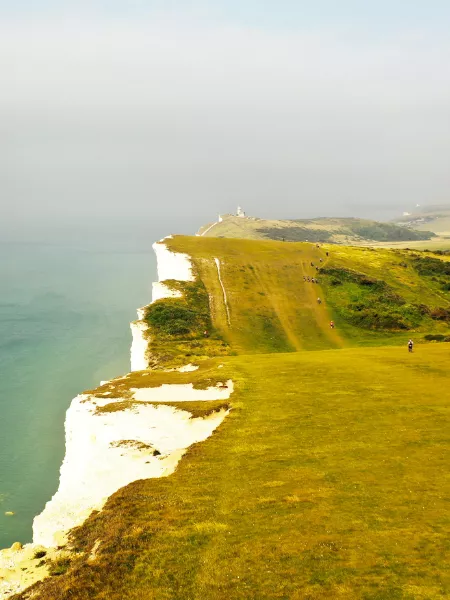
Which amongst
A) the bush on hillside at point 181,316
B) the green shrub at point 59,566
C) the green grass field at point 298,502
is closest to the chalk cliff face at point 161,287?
the bush on hillside at point 181,316

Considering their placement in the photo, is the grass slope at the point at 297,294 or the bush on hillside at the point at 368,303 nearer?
the grass slope at the point at 297,294

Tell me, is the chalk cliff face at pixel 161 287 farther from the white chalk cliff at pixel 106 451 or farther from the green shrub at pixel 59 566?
the green shrub at pixel 59 566

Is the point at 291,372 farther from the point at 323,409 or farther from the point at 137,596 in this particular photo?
the point at 137,596

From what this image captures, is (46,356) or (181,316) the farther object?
(181,316)

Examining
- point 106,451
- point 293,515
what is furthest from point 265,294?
point 293,515

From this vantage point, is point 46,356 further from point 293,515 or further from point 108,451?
point 293,515
